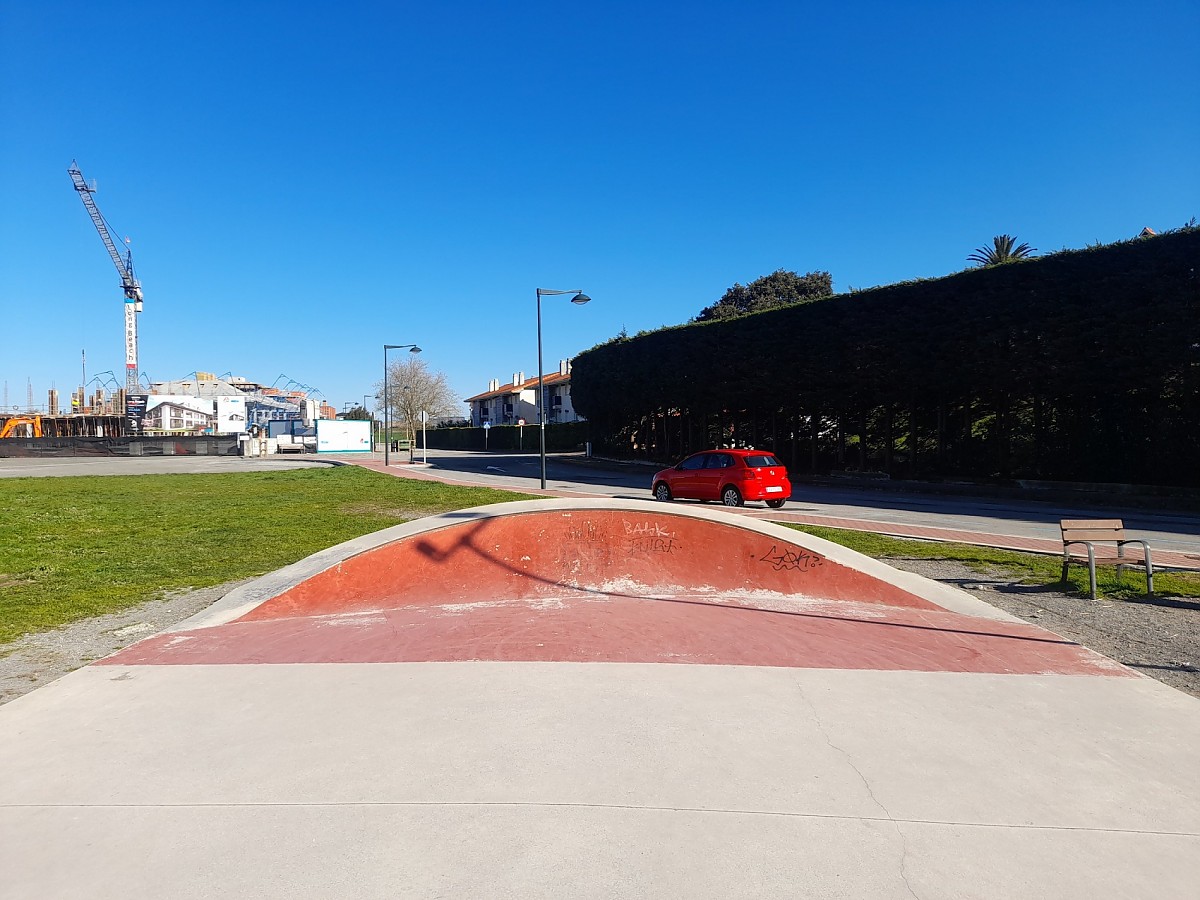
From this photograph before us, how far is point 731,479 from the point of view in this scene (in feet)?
64.4

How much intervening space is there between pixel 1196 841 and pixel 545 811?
2828 millimetres

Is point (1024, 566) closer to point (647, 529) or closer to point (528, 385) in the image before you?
point (647, 529)

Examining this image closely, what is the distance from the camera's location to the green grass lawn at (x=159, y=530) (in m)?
8.60

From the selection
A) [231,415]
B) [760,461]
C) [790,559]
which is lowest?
[790,559]

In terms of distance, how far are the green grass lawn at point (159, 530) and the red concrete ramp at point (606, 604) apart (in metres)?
1.97

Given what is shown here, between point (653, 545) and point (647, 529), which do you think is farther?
point (647, 529)

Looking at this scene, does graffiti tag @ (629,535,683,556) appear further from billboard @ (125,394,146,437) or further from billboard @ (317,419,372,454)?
billboard @ (125,394,146,437)

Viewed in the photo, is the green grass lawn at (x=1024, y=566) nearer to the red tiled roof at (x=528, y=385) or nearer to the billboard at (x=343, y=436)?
the billboard at (x=343, y=436)

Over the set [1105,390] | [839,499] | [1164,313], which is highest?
[1164,313]

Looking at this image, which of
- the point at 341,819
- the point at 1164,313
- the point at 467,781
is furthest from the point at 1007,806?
the point at 1164,313

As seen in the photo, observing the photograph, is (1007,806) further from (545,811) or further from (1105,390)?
(1105,390)

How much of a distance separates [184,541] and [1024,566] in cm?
1370

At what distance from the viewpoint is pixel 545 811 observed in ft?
10.5

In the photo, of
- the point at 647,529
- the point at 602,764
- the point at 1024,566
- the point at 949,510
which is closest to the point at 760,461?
the point at 949,510
